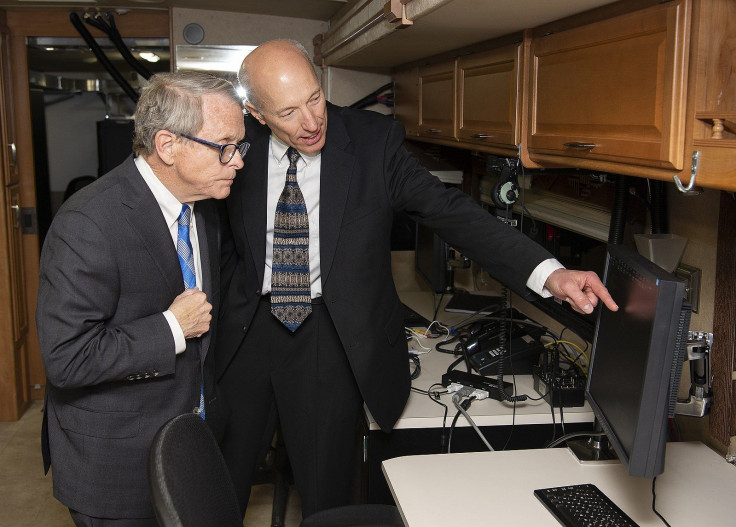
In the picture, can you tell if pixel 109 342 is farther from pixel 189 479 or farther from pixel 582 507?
pixel 582 507

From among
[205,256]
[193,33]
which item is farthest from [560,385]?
[193,33]

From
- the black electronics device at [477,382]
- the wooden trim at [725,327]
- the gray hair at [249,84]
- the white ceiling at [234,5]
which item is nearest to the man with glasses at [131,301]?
the gray hair at [249,84]

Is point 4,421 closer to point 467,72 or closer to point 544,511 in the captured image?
point 467,72

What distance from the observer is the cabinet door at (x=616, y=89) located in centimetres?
125

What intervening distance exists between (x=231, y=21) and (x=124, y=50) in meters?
0.58

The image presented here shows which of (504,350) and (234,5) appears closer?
(504,350)

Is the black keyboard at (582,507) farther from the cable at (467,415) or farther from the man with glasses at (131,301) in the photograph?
the man with glasses at (131,301)

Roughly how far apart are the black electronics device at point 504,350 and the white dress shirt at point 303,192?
642 mm

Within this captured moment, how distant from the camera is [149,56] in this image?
436cm

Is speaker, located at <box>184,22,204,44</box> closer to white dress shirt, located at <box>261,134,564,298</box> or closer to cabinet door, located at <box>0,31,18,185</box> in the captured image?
cabinet door, located at <box>0,31,18,185</box>

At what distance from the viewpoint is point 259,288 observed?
2055 millimetres

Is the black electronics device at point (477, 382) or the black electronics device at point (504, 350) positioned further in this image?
the black electronics device at point (504, 350)

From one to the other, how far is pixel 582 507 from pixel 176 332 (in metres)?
0.94

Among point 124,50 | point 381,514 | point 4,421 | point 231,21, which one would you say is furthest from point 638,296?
point 4,421
